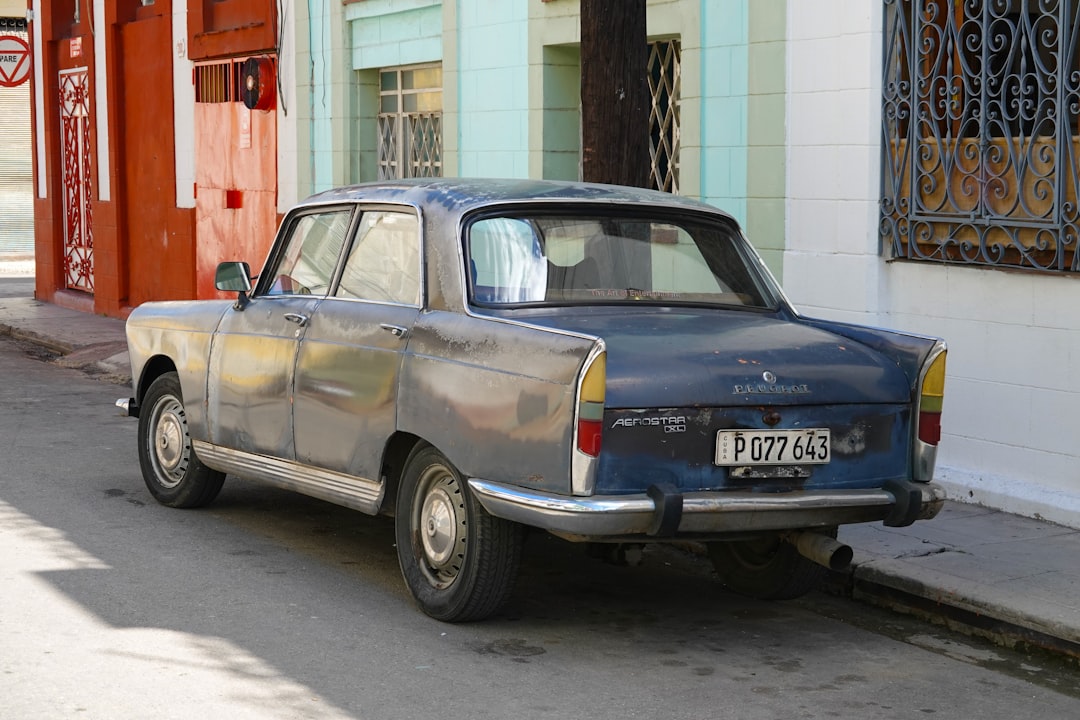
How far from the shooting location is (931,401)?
246 inches

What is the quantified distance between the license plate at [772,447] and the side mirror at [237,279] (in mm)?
3001

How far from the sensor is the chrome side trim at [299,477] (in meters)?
6.88

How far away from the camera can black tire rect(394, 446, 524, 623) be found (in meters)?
6.17

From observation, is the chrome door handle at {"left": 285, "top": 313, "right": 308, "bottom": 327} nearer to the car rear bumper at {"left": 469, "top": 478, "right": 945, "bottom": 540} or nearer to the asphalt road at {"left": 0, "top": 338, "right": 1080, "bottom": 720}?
the asphalt road at {"left": 0, "top": 338, "right": 1080, "bottom": 720}

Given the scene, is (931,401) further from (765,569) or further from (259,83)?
(259,83)

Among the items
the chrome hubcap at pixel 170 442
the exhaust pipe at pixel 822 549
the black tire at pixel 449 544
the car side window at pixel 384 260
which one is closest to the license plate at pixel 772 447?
the exhaust pipe at pixel 822 549

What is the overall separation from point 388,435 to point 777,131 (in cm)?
464

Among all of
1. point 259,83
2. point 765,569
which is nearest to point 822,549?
point 765,569

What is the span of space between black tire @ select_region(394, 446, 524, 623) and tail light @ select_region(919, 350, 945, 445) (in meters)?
1.59

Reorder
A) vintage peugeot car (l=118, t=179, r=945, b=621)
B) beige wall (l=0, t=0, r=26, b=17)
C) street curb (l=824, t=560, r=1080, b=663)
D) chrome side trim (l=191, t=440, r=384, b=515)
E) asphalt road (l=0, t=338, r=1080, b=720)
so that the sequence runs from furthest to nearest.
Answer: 1. beige wall (l=0, t=0, r=26, b=17)
2. chrome side trim (l=191, t=440, r=384, b=515)
3. street curb (l=824, t=560, r=1080, b=663)
4. vintage peugeot car (l=118, t=179, r=945, b=621)
5. asphalt road (l=0, t=338, r=1080, b=720)

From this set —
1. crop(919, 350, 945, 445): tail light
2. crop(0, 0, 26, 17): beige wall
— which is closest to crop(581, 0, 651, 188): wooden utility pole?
crop(919, 350, 945, 445): tail light

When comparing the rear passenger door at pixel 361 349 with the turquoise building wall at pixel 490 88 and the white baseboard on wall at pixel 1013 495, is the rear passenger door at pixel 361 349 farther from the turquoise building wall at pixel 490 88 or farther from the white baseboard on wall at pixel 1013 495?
the turquoise building wall at pixel 490 88

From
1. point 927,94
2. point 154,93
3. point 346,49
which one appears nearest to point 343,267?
point 927,94

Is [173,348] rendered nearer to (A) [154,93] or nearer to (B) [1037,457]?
(B) [1037,457]
